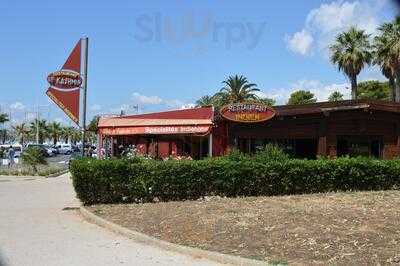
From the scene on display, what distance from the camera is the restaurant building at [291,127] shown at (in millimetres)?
25906

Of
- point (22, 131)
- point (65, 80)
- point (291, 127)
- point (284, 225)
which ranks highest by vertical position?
point (22, 131)

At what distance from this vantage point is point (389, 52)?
4725cm

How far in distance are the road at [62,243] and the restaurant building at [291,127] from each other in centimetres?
1021

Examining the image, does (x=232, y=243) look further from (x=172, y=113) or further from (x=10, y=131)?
(x=10, y=131)

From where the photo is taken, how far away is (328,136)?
27.0 meters

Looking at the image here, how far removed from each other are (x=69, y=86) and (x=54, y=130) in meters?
135

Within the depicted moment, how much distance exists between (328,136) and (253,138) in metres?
3.32

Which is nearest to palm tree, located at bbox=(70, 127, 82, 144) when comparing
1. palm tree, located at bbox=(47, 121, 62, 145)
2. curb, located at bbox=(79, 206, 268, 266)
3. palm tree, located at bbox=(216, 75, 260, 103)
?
palm tree, located at bbox=(47, 121, 62, 145)

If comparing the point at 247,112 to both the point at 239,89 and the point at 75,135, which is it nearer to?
the point at 239,89

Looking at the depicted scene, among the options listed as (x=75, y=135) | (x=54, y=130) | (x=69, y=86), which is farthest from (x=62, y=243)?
(x=75, y=135)

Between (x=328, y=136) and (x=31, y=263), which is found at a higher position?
(x=328, y=136)

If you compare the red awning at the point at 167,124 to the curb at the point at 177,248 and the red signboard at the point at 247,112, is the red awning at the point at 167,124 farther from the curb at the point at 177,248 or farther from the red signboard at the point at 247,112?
the curb at the point at 177,248

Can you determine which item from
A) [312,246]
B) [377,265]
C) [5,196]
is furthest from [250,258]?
[5,196]

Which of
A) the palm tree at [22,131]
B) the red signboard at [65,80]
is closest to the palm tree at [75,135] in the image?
the palm tree at [22,131]
